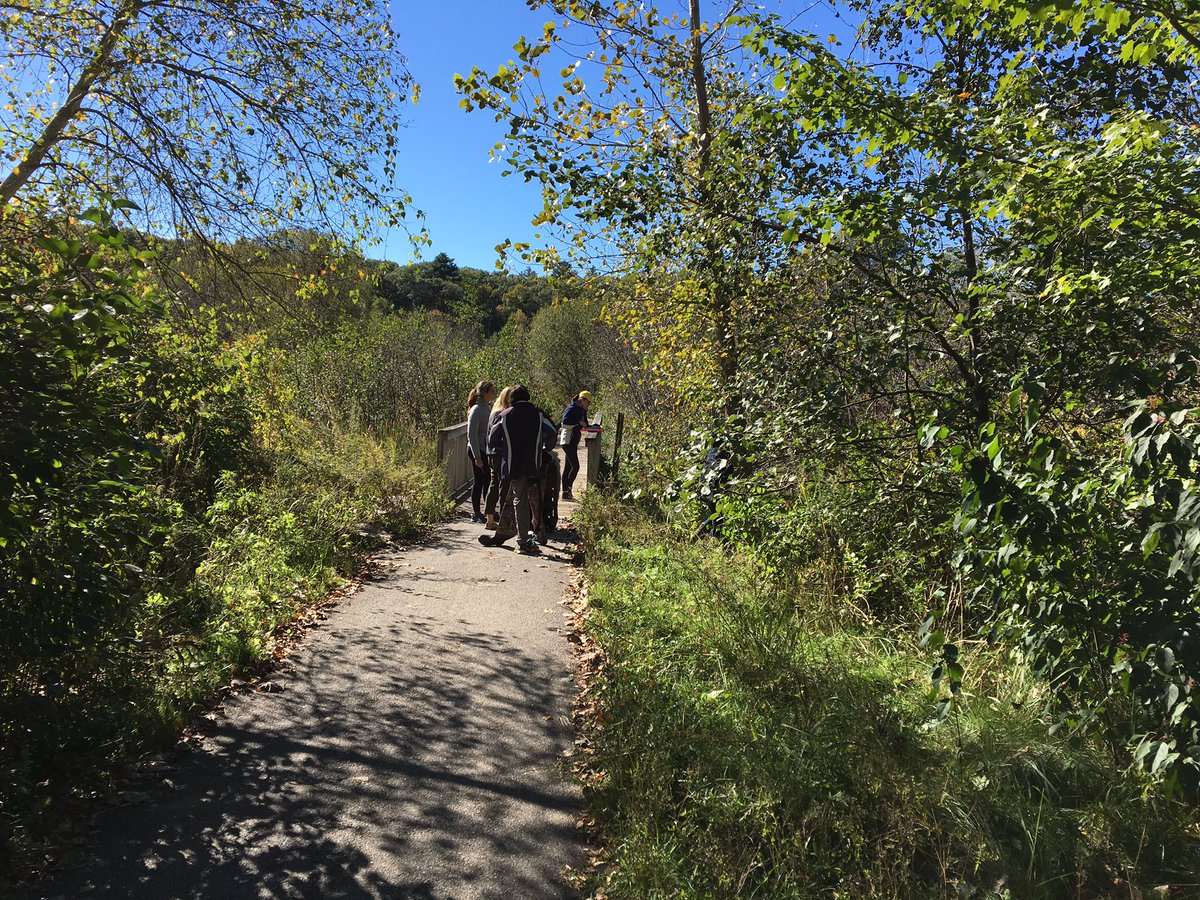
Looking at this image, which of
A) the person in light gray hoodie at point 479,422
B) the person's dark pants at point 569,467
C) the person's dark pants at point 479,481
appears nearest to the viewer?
the person in light gray hoodie at point 479,422

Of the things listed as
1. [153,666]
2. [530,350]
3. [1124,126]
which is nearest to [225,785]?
[153,666]

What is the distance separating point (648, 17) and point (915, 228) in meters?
4.01

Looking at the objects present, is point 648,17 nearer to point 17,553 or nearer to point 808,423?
point 808,423

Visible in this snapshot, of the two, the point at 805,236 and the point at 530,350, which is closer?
the point at 805,236

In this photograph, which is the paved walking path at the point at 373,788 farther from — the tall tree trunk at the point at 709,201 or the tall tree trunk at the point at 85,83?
the tall tree trunk at the point at 85,83

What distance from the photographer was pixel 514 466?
8.52 m

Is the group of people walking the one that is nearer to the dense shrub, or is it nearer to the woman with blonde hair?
the woman with blonde hair

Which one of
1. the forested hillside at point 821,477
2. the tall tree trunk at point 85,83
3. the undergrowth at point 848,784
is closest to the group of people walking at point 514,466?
the forested hillside at point 821,477

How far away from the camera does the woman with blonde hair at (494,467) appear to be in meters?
8.94

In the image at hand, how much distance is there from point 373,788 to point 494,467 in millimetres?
6247

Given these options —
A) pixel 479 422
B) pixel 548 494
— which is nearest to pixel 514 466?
pixel 548 494

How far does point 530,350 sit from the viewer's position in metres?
37.4

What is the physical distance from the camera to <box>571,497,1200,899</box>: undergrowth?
2.78 meters

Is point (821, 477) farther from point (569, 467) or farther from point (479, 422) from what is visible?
point (569, 467)
